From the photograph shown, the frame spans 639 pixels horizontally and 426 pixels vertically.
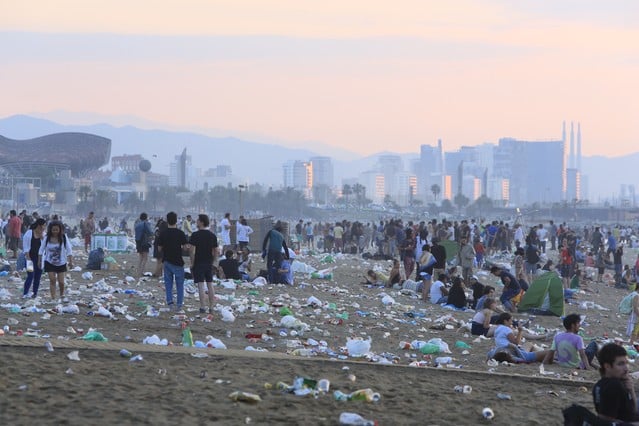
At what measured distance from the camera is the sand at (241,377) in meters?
7.74

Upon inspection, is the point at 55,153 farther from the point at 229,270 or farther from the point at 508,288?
the point at 508,288

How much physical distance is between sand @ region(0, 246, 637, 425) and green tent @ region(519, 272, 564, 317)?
420cm

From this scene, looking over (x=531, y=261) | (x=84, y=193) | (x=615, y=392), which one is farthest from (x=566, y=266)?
(x=84, y=193)

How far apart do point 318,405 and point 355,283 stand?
43.8 feet

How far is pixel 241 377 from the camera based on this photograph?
8.95 meters

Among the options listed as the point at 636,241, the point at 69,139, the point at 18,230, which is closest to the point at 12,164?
the point at 69,139

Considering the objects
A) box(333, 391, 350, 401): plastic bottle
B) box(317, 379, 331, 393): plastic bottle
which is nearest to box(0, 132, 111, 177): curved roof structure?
box(317, 379, 331, 393): plastic bottle

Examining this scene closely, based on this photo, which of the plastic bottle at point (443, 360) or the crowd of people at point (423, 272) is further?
the crowd of people at point (423, 272)

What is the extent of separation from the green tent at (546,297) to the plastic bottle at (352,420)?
1076 centimetres

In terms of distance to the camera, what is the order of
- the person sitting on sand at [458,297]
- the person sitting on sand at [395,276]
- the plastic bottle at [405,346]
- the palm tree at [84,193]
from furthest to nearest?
the palm tree at [84,193]
the person sitting on sand at [395,276]
the person sitting on sand at [458,297]
the plastic bottle at [405,346]

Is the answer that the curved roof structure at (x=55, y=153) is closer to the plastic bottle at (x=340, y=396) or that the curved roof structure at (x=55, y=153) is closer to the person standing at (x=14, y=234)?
the person standing at (x=14, y=234)

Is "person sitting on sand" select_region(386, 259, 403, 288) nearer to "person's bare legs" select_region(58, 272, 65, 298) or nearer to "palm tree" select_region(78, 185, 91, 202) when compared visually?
"person's bare legs" select_region(58, 272, 65, 298)

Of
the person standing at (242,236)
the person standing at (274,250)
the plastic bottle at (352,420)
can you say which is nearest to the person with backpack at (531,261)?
the person standing at (242,236)

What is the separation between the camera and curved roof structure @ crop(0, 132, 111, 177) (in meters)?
136
